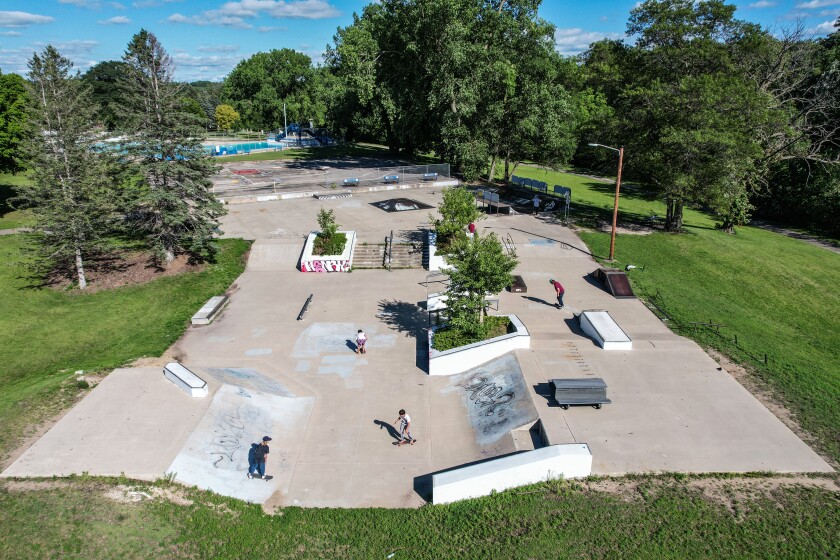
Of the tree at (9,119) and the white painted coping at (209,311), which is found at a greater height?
the tree at (9,119)

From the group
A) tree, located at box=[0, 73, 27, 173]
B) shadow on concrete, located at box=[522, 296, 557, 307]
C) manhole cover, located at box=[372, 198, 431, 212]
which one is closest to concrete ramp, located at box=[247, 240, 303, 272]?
manhole cover, located at box=[372, 198, 431, 212]

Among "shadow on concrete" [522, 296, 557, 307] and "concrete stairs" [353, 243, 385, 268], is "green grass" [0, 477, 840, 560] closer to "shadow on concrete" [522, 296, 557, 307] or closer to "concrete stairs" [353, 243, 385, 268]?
"shadow on concrete" [522, 296, 557, 307]

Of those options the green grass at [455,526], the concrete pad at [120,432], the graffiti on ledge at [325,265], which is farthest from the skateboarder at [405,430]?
the graffiti on ledge at [325,265]

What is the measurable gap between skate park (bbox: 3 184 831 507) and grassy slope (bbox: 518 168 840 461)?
1743 mm

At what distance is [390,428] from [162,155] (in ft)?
Answer: 65.2

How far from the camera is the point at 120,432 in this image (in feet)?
48.5

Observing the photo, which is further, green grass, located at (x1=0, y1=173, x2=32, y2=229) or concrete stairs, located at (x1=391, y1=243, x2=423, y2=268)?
green grass, located at (x1=0, y1=173, x2=32, y2=229)

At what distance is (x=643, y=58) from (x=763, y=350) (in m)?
24.9

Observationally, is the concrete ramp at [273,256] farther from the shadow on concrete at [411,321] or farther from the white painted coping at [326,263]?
the shadow on concrete at [411,321]

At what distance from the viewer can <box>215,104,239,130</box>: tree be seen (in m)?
106

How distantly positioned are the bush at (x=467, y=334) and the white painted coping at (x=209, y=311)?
1072 centimetres

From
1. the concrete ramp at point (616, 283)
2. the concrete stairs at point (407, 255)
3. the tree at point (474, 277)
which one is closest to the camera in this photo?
the tree at point (474, 277)

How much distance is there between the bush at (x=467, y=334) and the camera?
20.0m

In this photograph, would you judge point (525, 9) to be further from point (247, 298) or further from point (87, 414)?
point (87, 414)
